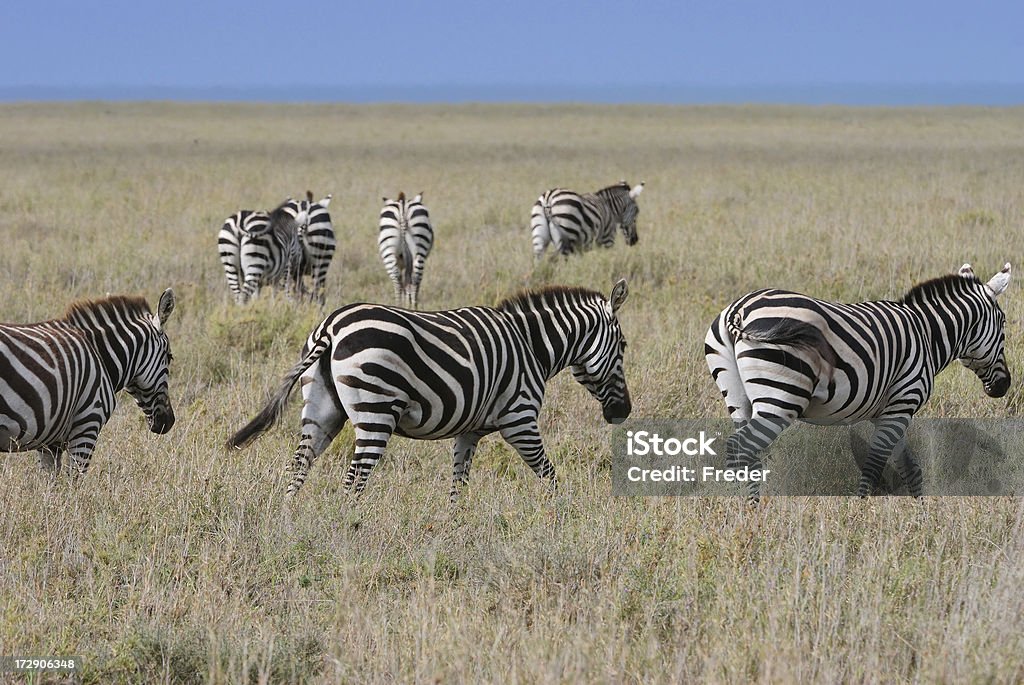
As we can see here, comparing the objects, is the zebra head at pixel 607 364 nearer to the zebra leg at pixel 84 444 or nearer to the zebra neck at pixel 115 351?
the zebra neck at pixel 115 351

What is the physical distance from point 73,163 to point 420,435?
28.2 m

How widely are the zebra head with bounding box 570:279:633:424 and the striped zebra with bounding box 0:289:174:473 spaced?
2.43 metres

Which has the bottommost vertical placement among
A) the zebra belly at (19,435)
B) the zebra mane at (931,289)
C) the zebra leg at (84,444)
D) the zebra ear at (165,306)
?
the zebra leg at (84,444)

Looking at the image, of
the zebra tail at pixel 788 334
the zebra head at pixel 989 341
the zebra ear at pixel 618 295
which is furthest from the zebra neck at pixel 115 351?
the zebra head at pixel 989 341

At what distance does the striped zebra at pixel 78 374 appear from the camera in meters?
5.11

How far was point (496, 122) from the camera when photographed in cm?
6475

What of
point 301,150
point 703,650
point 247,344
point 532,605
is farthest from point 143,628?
point 301,150

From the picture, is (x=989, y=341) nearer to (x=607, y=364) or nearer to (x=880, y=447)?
(x=880, y=447)

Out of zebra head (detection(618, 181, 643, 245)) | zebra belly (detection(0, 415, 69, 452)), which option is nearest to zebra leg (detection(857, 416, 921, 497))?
zebra belly (detection(0, 415, 69, 452))

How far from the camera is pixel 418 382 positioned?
5422 millimetres

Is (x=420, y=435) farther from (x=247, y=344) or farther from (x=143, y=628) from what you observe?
(x=247, y=344)

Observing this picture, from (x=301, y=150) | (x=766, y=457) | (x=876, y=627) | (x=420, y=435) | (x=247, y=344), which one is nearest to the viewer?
(x=876, y=627)

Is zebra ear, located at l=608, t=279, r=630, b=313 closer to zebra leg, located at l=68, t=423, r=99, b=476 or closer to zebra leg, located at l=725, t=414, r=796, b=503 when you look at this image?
zebra leg, located at l=725, t=414, r=796, b=503

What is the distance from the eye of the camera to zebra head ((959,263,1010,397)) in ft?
20.9
